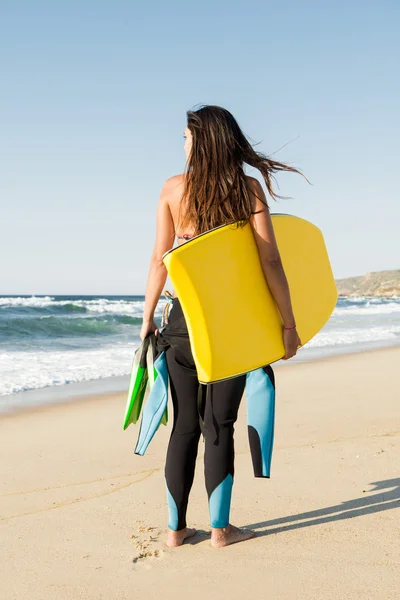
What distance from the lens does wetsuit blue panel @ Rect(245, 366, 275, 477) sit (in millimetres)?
2371

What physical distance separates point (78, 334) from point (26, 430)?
35.8 feet

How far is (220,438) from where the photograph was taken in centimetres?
229

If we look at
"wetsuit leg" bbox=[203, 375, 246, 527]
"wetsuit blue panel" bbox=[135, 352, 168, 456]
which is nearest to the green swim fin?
"wetsuit blue panel" bbox=[135, 352, 168, 456]

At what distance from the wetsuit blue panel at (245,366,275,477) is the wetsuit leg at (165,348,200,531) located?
0.72 feet

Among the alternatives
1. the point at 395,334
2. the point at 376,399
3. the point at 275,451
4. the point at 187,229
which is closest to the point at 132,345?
the point at 395,334

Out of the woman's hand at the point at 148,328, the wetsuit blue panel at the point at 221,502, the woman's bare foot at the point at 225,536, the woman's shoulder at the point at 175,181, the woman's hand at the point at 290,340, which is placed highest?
the woman's shoulder at the point at 175,181

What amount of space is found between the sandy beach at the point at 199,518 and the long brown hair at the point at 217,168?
1.25 m

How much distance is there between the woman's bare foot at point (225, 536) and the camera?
233 cm

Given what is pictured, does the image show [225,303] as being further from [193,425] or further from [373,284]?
[373,284]

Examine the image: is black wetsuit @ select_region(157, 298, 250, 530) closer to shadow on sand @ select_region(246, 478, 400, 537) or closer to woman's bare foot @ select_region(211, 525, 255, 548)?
woman's bare foot @ select_region(211, 525, 255, 548)

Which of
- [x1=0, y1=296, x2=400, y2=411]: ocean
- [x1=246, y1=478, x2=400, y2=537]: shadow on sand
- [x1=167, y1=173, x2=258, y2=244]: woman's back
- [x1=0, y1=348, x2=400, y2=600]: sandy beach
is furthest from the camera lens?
[x1=0, y1=296, x2=400, y2=411]: ocean

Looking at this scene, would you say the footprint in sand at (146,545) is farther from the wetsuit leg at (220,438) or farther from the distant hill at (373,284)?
the distant hill at (373,284)

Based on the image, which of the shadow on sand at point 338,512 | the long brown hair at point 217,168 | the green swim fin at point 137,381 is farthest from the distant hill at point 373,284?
the long brown hair at point 217,168

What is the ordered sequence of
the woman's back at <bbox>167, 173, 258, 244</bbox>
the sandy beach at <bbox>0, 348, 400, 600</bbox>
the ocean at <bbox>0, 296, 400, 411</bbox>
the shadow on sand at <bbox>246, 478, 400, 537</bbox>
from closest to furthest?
the sandy beach at <bbox>0, 348, 400, 600</bbox>, the woman's back at <bbox>167, 173, 258, 244</bbox>, the shadow on sand at <bbox>246, 478, 400, 537</bbox>, the ocean at <bbox>0, 296, 400, 411</bbox>
